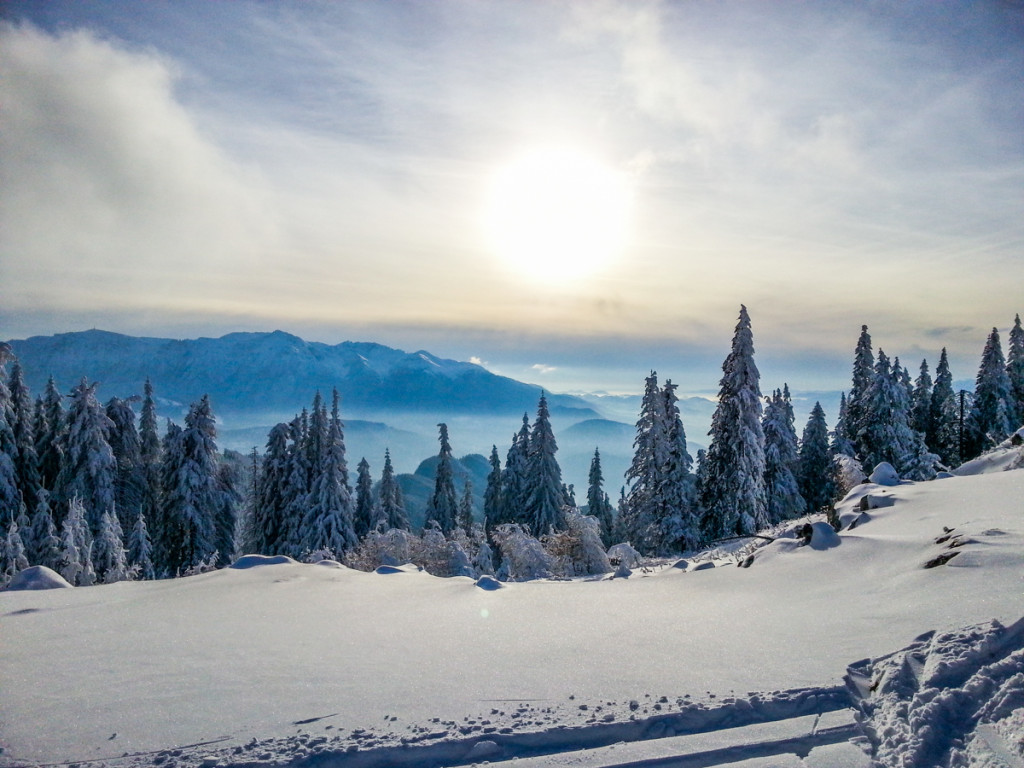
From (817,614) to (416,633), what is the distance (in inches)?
164

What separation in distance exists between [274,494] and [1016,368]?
56746 mm

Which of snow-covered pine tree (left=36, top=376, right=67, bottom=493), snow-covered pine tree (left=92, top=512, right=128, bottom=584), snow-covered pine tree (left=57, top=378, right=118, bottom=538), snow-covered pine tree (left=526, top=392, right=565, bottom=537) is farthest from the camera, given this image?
snow-covered pine tree (left=526, top=392, right=565, bottom=537)

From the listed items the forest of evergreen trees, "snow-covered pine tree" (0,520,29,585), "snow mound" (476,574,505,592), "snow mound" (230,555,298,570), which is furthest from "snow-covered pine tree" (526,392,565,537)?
"snow mound" (476,574,505,592)

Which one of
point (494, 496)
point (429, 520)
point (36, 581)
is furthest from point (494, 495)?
point (36, 581)

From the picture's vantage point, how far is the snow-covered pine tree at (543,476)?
1719 inches

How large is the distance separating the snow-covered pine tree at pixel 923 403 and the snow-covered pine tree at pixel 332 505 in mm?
44279

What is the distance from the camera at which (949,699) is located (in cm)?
396

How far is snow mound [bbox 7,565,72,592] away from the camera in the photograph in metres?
8.61

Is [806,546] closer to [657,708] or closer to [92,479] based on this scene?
[657,708]

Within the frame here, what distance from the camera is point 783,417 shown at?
38.3 m

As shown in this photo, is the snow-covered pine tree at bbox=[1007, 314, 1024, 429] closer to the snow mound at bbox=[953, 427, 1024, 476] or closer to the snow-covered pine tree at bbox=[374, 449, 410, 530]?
the snow mound at bbox=[953, 427, 1024, 476]

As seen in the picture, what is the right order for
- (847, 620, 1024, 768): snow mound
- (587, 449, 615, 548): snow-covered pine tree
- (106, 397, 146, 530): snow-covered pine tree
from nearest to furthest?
(847, 620, 1024, 768): snow mound
(106, 397, 146, 530): snow-covered pine tree
(587, 449, 615, 548): snow-covered pine tree

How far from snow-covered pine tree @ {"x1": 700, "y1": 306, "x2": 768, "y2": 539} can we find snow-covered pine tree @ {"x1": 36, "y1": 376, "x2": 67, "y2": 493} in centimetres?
3600

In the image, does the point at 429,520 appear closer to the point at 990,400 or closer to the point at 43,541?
the point at 43,541
